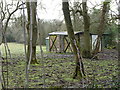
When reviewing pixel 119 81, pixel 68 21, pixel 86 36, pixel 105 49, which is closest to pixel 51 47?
pixel 105 49

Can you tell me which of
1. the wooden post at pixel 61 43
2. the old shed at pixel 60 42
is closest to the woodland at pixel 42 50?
→ the old shed at pixel 60 42

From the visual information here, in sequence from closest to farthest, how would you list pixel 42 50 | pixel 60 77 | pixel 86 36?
1. pixel 42 50
2. pixel 60 77
3. pixel 86 36

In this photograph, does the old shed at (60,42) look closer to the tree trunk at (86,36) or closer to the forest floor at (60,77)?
the tree trunk at (86,36)

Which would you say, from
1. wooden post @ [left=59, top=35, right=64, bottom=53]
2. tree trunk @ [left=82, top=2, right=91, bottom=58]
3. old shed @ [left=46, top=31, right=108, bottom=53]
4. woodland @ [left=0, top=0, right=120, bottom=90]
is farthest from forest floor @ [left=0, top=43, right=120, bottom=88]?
wooden post @ [left=59, top=35, right=64, bottom=53]

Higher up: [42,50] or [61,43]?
[42,50]

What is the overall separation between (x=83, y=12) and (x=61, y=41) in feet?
18.0

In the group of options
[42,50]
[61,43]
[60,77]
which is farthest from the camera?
[61,43]

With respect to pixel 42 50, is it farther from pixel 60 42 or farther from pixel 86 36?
pixel 60 42

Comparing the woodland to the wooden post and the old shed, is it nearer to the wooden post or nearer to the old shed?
the old shed

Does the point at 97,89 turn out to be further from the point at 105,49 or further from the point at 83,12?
the point at 105,49

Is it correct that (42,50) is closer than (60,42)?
Yes

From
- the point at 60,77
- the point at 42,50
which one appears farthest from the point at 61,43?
the point at 42,50

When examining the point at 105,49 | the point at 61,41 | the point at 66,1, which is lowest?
the point at 105,49

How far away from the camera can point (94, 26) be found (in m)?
10.7
